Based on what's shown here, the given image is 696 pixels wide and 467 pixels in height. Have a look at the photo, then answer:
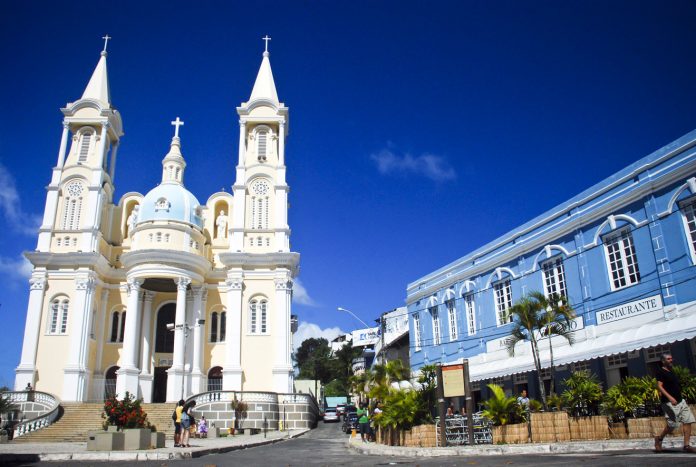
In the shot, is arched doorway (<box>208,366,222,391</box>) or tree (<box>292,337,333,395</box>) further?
tree (<box>292,337,333,395</box>)

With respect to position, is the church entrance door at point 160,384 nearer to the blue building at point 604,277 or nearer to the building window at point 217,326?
the building window at point 217,326

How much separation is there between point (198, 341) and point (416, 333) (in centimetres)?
1344

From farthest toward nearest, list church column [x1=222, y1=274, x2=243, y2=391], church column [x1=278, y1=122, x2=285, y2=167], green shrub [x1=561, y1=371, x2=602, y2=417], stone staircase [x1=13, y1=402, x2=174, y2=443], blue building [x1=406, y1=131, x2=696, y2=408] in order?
church column [x1=278, y1=122, x2=285, y2=167] → church column [x1=222, y1=274, x2=243, y2=391] → stone staircase [x1=13, y1=402, x2=174, y2=443] → blue building [x1=406, y1=131, x2=696, y2=408] → green shrub [x1=561, y1=371, x2=602, y2=417]

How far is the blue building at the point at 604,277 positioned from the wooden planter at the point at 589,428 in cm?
369

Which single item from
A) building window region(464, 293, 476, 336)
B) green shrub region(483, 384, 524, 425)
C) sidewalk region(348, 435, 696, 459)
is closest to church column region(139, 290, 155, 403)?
building window region(464, 293, 476, 336)

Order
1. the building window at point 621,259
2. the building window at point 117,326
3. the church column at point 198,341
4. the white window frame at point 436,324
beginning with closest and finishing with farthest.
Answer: the building window at point 621,259 < the white window frame at point 436,324 < the church column at point 198,341 < the building window at point 117,326

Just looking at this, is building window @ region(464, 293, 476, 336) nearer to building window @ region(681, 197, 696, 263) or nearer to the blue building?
the blue building

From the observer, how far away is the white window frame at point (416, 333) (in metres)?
32.2

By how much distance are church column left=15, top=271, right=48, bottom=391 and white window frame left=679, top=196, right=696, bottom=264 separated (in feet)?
108

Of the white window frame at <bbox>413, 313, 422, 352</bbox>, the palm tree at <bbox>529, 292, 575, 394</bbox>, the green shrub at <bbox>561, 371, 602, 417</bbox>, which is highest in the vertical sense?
the white window frame at <bbox>413, 313, 422, 352</bbox>

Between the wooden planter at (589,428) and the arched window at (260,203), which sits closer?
the wooden planter at (589,428)

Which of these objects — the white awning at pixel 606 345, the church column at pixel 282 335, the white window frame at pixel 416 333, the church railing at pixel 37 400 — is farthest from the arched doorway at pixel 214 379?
the white awning at pixel 606 345

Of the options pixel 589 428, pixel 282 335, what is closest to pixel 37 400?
pixel 282 335

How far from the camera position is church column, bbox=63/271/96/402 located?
3341cm
